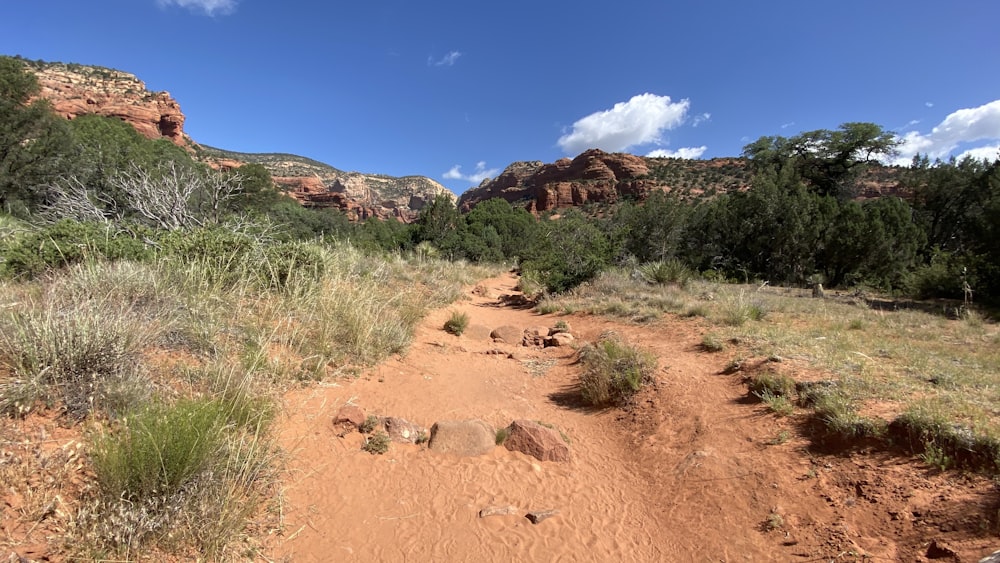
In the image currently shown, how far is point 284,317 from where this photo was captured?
182 inches

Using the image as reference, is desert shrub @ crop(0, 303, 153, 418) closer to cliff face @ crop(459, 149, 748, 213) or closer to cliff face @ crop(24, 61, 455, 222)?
cliff face @ crop(24, 61, 455, 222)

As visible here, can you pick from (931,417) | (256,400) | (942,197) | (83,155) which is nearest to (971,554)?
(931,417)

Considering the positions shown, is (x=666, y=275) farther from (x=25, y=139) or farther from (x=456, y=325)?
(x=25, y=139)

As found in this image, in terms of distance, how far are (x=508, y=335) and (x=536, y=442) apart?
416 centimetres

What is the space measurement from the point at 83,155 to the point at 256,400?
2105cm

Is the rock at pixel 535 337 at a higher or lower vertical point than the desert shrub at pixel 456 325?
lower

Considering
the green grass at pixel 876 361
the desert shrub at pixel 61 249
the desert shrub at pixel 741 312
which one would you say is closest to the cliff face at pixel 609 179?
the green grass at pixel 876 361

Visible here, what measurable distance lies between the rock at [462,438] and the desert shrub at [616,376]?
1.56 m

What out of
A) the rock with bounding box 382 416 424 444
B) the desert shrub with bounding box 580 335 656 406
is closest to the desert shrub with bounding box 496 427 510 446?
the rock with bounding box 382 416 424 444

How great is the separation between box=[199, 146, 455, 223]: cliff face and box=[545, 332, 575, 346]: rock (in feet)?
184

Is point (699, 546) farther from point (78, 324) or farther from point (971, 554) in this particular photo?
point (78, 324)

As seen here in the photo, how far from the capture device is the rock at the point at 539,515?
112 inches

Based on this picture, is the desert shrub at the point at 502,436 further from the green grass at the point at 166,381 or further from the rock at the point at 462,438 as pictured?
the green grass at the point at 166,381

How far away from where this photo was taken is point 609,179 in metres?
73.2
